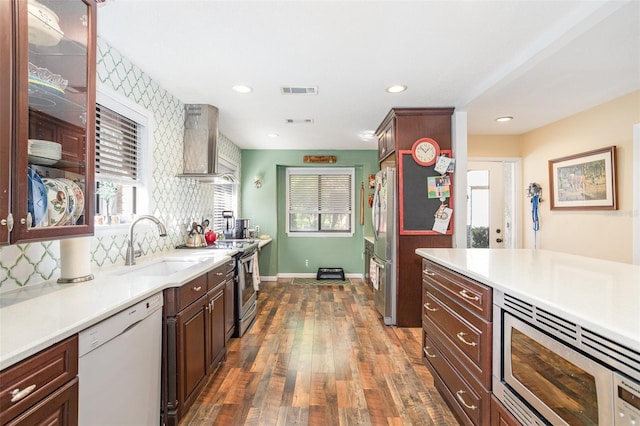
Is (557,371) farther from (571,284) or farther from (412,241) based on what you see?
(412,241)

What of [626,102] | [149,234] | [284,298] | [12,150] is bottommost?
[284,298]

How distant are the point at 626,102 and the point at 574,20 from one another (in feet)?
6.17

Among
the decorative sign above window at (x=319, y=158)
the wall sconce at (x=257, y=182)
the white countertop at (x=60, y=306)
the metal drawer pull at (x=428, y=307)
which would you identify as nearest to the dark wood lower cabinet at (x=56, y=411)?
the white countertop at (x=60, y=306)

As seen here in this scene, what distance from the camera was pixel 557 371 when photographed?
1.03 m

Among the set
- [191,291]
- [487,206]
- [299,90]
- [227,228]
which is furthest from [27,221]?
[487,206]

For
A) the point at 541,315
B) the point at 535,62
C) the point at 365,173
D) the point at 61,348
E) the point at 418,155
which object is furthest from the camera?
the point at 365,173

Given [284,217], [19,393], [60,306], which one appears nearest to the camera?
[19,393]

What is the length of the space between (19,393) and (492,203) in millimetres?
4995

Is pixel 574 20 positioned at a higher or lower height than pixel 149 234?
higher

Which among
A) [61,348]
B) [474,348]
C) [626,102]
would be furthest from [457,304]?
[626,102]

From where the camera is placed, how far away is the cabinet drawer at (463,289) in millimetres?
1398

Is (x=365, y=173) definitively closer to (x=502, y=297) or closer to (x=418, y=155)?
(x=418, y=155)

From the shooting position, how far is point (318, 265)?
219 inches

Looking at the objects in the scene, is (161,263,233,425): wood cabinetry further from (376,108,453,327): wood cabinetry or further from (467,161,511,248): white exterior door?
(467,161,511,248): white exterior door
